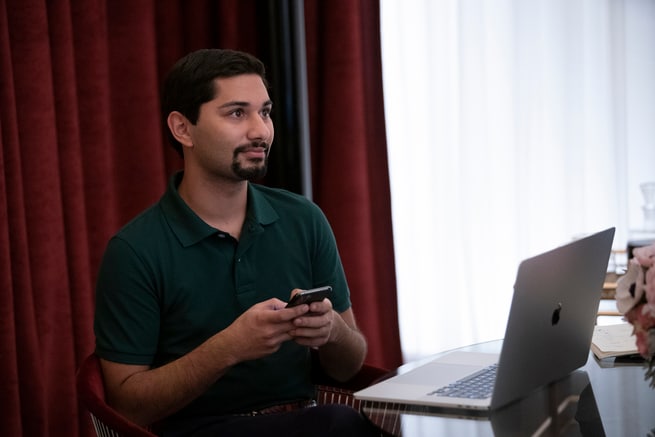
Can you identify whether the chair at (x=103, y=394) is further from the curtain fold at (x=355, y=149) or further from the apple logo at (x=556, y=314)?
the curtain fold at (x=355, y=149)

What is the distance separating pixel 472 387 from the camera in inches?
67.1

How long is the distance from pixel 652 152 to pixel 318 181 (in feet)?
4.95

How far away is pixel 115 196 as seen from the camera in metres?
3.51

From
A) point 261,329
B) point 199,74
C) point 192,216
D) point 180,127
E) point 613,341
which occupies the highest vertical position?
point 199,74

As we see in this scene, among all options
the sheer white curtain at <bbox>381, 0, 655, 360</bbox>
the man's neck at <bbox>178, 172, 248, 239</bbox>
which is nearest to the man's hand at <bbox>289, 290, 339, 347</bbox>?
the man's neck at <bbox>178, 172, 248, 239</bbox>

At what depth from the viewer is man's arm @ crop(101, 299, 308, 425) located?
186 cm

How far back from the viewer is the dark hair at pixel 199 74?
217 centimetres

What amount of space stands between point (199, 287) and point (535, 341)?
0.81 m

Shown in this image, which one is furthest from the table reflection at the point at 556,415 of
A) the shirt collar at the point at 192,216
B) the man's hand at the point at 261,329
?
the shirt collar at the point at 192,216

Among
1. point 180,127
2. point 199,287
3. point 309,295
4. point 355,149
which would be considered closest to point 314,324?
point 309,295

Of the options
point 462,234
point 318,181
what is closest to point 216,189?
point 318,181

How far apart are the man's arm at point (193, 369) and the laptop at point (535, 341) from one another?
0.26m

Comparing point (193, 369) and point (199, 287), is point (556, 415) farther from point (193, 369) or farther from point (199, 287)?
point (199, 287)

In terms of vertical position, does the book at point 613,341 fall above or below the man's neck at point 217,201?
below
